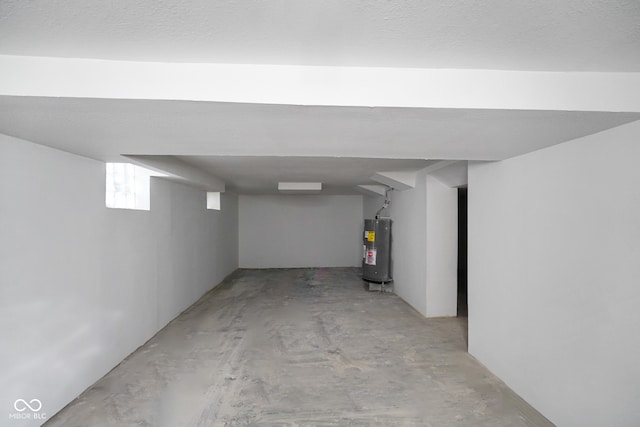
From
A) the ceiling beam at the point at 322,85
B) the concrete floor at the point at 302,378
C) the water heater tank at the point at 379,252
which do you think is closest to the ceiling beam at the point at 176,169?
the ceiling beam at the point at 322,85

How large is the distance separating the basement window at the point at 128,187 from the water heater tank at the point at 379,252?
149 inches

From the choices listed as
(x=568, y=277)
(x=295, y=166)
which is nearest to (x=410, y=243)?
(x=295, y=166)

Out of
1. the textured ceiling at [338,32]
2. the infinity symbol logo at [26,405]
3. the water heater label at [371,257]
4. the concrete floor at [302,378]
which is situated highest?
the textured ceiling at [338,32]

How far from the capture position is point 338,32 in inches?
43.1

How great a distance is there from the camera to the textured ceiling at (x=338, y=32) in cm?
95

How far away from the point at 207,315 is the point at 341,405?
8.81ft

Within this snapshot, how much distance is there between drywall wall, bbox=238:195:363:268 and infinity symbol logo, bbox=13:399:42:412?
650cm

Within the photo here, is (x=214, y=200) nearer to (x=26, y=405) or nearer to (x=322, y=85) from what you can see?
(x=26, y=405)

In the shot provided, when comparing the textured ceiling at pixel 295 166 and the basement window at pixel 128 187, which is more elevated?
the textured ceiling at pixel 295 166

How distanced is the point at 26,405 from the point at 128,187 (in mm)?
1950

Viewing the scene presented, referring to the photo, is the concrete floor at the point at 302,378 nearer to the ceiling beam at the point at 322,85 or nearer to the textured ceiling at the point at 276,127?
the textured ceiling at the point at 276,127

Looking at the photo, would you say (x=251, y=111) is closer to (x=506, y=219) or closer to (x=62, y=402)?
(x=506, y=219)

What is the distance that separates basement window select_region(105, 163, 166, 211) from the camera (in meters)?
3.01

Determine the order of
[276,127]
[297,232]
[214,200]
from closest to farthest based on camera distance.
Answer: [276,127] < [214,200] < [297,232]
